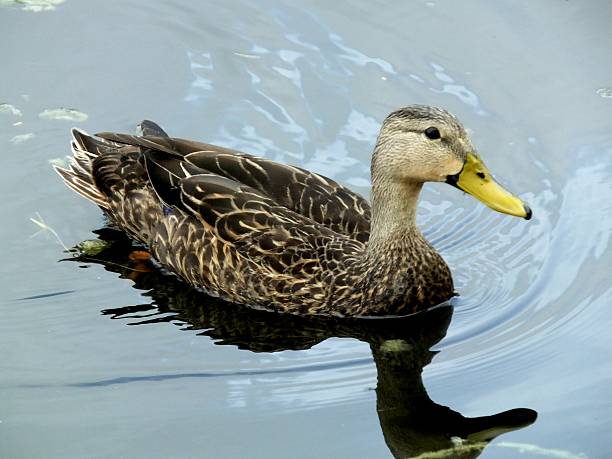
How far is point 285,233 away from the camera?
360 inches

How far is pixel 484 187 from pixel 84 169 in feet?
11.8

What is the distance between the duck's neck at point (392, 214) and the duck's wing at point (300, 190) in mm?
336

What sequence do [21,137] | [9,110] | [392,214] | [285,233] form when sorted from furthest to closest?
[9,110] → [21,137] → [285,233] → [392,214]

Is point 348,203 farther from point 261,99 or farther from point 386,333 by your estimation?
point 261,99

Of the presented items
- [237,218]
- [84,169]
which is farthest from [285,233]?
[84,169]

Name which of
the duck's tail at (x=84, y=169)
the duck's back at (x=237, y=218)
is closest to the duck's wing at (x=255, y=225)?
the duck's back at (x=237, y=218)

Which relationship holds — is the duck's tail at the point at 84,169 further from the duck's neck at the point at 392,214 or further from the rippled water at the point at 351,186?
the duck's neck at the point at 392,214

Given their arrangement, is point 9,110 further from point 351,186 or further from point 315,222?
point 315,222

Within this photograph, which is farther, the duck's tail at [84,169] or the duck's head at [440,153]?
the duck's tail at [84,169]

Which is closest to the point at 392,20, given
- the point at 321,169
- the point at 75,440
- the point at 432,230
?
the point at 321,169

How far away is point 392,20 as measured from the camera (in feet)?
40.6

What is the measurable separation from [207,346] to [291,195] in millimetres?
1362

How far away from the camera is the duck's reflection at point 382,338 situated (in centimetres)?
771

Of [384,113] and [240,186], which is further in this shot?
[384,113]
